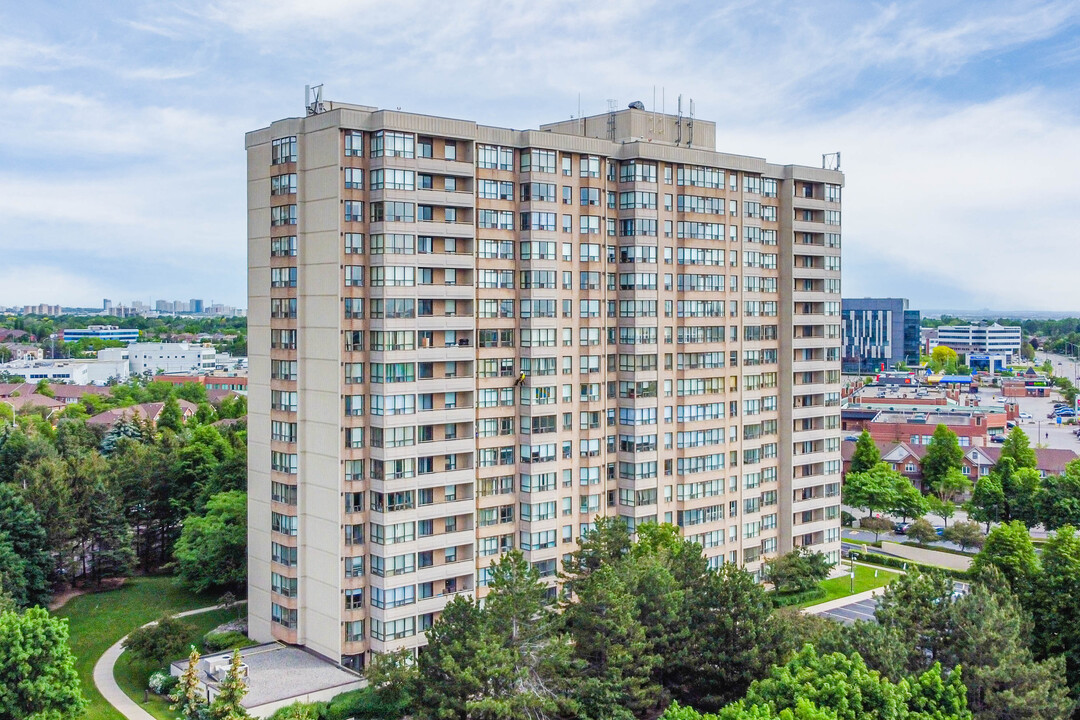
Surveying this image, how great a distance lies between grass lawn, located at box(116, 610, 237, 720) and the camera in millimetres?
54625

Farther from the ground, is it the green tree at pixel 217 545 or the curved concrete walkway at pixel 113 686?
the green tree at pixel 217 545

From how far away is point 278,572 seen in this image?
59.9m

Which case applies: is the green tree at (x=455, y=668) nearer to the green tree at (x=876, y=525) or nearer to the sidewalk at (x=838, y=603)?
the sidewalk at (x=838, y=603)

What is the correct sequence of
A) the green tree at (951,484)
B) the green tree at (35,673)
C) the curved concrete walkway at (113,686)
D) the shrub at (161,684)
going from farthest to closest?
1. the green tree at (951,484)
2. the shrub at (161,684)
3. the curved concrete walkway at (113,686)
4. the green tree at (35,673)

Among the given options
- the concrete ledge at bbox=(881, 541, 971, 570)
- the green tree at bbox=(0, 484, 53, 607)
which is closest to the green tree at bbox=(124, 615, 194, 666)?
the green tree at bbox=(0, 484, 53, 607)

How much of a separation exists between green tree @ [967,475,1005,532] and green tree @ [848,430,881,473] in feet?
46.2

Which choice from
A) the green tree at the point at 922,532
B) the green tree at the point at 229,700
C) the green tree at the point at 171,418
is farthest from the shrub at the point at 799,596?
the green tree at the point at 171,418

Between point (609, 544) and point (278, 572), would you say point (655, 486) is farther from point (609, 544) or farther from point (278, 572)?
point (278, 572)

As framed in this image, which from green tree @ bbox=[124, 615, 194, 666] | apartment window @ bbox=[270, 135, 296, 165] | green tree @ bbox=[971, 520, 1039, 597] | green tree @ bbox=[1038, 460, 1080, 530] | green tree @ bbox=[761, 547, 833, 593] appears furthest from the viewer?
green tree @ bbox=[1038, 460, 1080, 530]

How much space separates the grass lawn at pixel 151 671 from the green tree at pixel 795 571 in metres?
39.9

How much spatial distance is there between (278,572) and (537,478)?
17.5 meters

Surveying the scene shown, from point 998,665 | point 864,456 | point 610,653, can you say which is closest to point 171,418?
point 864,456

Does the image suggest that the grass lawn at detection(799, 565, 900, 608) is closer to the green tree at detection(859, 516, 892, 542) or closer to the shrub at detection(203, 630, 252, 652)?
the green tree at detection(859, 516, 892, 542)

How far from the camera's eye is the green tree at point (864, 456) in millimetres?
109562
